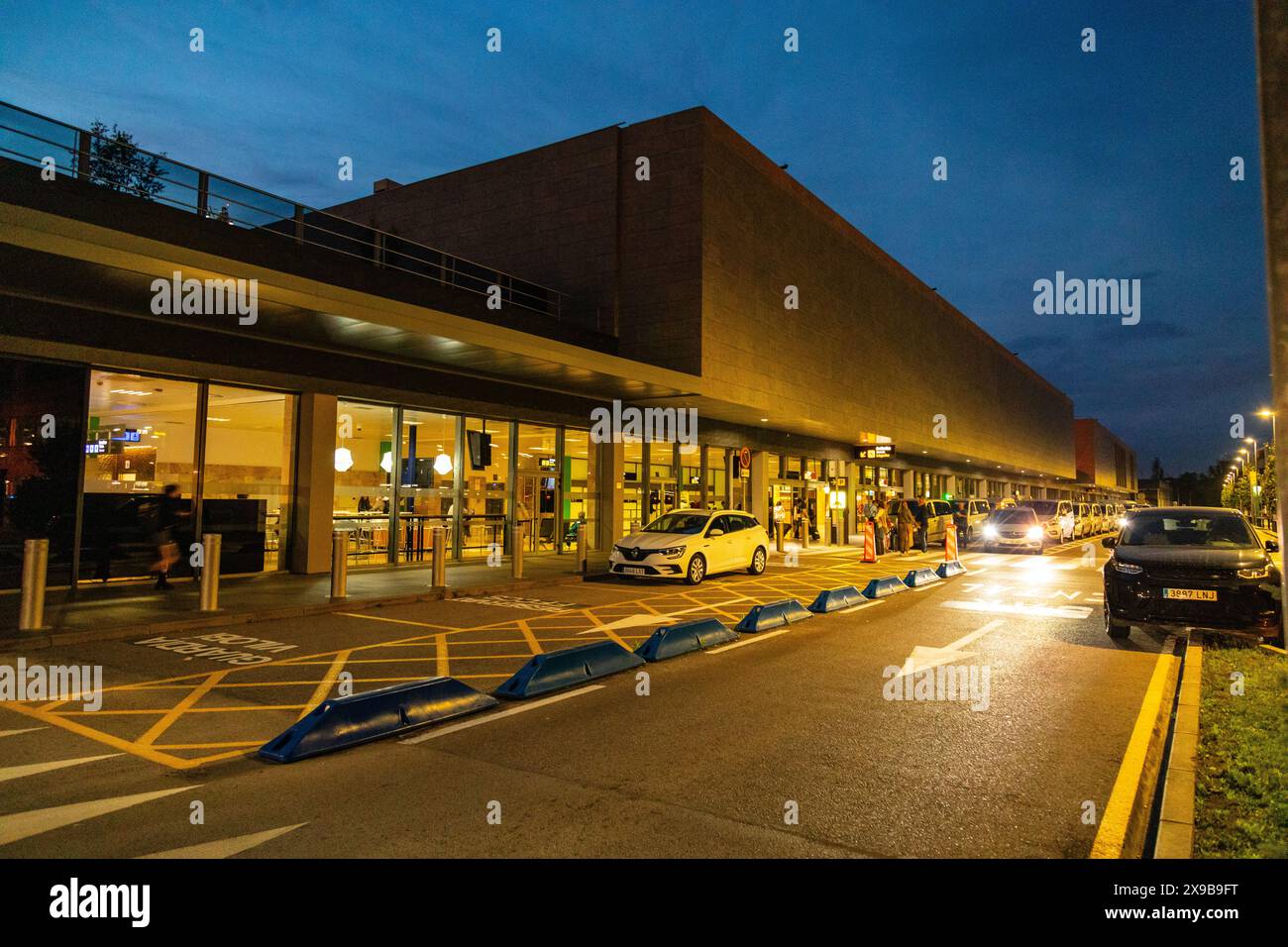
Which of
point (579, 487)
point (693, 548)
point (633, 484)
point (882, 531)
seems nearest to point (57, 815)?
point (693, 548)

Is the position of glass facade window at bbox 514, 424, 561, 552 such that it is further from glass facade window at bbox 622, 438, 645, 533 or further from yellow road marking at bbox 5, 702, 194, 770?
yellow road marking at bbox 5, 702, 194, 770

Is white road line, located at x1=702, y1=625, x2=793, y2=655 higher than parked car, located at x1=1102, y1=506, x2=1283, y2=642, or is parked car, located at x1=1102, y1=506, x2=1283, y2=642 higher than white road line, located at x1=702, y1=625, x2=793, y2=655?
parked car, located at x1=1102, y1=506, x2=1283, y2=642

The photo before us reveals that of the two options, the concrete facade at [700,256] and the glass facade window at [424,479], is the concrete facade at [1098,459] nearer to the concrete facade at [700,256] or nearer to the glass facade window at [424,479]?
the concrete facade at [700,256]

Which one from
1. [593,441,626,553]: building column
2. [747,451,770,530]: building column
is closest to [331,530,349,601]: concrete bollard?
[593,441,626,553]: building column

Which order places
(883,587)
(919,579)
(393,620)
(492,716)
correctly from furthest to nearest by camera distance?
(919,579), (883,587), (393,620), (492,716)

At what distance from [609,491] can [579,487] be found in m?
0.97

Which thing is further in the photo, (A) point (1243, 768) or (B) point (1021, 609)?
(B) point (1021, 609)

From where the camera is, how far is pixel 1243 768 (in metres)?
4.87

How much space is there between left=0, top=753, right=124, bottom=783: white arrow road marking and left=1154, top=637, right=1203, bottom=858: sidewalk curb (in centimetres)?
656

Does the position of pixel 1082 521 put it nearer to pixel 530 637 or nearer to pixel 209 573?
pixel 530 637

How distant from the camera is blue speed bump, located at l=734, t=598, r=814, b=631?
35.7 ft

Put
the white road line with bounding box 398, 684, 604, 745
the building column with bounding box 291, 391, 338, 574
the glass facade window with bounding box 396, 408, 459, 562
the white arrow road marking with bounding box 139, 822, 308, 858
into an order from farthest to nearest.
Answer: the glass facade window with bounding box 396, 408, 459, 562, the building column with bounding box 291, 391, 338, 574, the white road line with bounding box 398, 684, 604, 745, the white arrow road marking with bounding box 139, 822, 308, 858

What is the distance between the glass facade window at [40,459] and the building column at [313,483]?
397 centimetres
